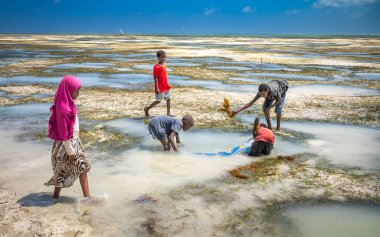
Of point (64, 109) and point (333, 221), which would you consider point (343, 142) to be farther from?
point (64, 109)

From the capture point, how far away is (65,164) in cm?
442

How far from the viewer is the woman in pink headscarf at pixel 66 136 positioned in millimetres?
4090

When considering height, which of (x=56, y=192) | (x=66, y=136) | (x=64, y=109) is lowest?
(x=56, y=192)

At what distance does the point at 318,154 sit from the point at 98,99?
8675 mm

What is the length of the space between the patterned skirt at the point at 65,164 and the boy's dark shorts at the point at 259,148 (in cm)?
346

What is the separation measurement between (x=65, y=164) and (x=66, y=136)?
0.47m

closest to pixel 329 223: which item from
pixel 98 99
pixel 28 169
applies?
pixel 28 169

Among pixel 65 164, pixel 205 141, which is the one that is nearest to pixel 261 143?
pixel 205 141

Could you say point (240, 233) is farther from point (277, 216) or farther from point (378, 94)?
point (378, 94)

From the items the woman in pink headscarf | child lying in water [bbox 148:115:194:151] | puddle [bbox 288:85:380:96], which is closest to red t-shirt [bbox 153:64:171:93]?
child lying in water [bbox 148:115:194:151]

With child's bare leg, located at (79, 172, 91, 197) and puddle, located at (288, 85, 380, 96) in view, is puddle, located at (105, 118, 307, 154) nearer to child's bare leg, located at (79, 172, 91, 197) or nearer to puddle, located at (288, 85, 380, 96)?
child's bare leg, located at (79, 172, 91, 197)

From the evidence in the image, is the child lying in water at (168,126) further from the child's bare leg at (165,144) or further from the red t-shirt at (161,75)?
the red t-shirt at (161,75)

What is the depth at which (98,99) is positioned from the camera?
42.7 feet

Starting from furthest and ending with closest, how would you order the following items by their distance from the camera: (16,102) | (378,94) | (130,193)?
(378,94) → (16,102) → (130,193)
